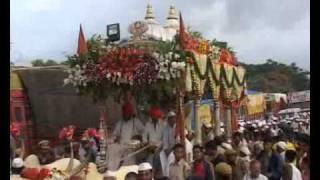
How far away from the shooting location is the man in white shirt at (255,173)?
3699 mm

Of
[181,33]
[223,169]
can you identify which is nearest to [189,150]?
[223,169]

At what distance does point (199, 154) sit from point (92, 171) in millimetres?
770

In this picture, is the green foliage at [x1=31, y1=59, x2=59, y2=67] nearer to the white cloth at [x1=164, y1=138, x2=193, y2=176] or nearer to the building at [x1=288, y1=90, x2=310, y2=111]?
the white cloth at [x1=164, y1=138, x2=193, y2=176]

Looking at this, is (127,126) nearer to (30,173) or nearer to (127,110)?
(127,110)

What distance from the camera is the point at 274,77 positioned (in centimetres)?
436

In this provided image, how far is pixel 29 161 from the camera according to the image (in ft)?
12.5

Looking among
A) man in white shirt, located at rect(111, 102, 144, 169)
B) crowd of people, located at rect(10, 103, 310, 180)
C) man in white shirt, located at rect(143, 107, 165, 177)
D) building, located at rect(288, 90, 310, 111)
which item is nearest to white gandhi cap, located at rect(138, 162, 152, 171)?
crowd of people, located at rect(10, 103, 310, 180)

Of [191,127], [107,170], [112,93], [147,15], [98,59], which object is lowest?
[107,170]

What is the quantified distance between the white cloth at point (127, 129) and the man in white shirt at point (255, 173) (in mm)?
832

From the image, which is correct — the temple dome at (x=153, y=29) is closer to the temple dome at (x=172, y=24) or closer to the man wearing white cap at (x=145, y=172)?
the temple dome at (x=172, y=24)

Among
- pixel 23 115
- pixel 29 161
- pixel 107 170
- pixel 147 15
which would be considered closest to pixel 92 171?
pixel 107 170

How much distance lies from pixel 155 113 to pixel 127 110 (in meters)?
0.21

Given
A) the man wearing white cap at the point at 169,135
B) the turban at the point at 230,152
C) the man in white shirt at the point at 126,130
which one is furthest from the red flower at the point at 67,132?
the turban at the point at 230,152
